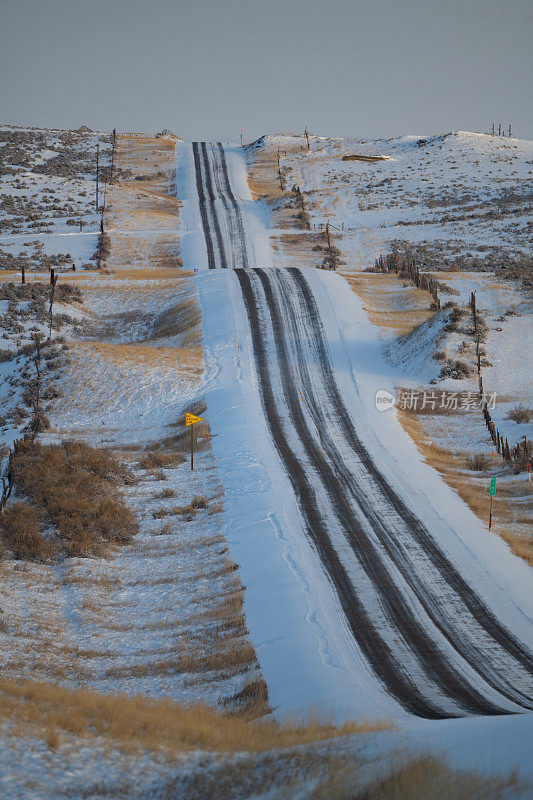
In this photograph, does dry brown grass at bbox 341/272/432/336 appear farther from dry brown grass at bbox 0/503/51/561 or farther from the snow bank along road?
dry brown grass at bbox 0/503/51/561

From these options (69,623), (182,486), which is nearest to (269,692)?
(69,623)

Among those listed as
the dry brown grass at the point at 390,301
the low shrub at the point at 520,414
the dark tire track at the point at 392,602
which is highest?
the dry brown grass at the point at 390,301

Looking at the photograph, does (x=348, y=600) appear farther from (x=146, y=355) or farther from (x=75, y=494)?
(x=146, y=355)

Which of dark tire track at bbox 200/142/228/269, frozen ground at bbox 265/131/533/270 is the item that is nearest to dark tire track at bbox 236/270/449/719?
dark tire track at bbox 200/142/228/269

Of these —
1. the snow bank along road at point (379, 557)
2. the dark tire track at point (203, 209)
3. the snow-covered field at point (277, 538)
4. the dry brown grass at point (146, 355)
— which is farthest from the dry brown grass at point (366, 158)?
the dry brown grass at point (146, 355)

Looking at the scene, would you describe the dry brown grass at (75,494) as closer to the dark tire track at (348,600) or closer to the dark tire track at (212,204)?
the dark tire track at (348,600)

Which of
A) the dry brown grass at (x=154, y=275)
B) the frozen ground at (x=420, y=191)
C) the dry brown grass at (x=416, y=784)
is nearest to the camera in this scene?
the dry brown grass at (x=416, y=784)
